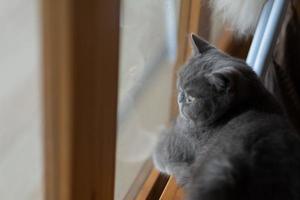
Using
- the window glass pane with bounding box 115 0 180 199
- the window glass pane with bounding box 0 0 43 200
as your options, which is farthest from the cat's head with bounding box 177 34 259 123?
the window glass pane with bounding box 0 0 43 200

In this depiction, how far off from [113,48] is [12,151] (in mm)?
186

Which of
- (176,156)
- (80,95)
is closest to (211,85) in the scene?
(176,156)

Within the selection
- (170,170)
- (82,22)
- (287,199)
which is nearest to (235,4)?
(170,170)

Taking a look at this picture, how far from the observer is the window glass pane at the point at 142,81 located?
1.10m

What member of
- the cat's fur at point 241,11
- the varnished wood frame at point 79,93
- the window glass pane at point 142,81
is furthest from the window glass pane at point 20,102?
the cat's fur at point 241,11

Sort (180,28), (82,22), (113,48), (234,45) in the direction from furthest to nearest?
(234,45) → (180,28) → (113,48) → (82,22)

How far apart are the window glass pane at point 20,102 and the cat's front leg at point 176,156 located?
0.29 m

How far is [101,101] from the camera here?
2.39ft

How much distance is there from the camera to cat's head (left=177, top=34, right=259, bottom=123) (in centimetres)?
90

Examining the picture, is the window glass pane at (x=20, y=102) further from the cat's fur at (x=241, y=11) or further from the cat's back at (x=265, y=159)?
the cat's fur at (x=241, y=11)

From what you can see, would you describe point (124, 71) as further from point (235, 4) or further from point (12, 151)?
point (12, 151)

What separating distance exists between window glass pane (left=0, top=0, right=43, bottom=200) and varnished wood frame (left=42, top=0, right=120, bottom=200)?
14 mm

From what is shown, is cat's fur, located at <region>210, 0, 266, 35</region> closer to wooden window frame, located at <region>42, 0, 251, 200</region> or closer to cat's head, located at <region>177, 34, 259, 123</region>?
cat's head, located at <region>177, 34, 259, 123</region>

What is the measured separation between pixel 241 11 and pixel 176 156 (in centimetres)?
41
